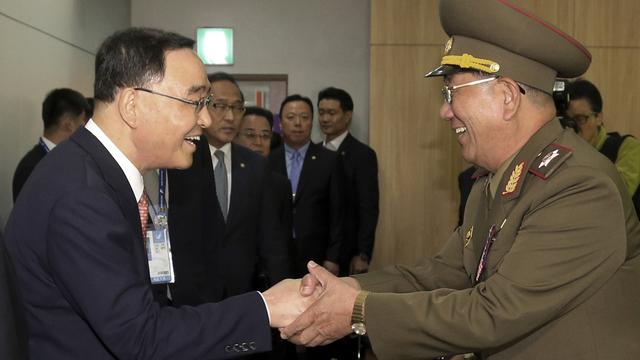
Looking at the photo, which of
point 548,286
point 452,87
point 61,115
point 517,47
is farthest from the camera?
point 61,115

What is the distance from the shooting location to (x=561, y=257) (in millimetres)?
1863

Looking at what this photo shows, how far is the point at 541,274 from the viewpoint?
1876 millimetres

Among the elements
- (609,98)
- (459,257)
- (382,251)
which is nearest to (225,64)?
(382,251)

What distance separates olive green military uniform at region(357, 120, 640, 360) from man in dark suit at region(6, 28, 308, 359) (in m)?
0.43

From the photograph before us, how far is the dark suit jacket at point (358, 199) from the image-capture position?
19.3 ft

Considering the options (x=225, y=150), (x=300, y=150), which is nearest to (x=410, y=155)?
(x=300, y=150)

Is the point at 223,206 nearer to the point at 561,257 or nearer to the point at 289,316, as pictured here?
the point at 289,316

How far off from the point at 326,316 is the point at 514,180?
698mm

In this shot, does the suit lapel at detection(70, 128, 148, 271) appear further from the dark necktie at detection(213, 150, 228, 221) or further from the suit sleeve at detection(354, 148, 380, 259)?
the suit sleeve at detection(354, 148, 380, 259)

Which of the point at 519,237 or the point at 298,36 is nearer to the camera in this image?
the point at 519,237

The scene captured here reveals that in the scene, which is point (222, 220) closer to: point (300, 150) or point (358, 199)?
point (300, 150)

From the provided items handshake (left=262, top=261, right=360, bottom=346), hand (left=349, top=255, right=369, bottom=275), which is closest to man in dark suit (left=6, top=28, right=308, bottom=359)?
handshake (left=262, top=261, right=360, bottom=346)

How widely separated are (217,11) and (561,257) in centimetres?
667

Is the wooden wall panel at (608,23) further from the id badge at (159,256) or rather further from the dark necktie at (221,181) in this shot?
the id badge at (159,256)
